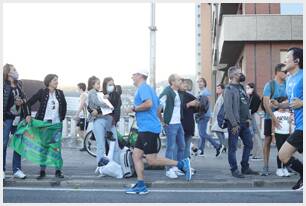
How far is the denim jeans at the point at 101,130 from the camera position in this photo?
8320 mm

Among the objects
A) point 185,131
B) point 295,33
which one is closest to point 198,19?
point 295,33

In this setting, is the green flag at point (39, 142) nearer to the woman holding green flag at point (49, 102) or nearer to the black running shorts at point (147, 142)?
the woman holding green flag at point (49, 102)

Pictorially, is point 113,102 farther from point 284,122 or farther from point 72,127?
point 72,127

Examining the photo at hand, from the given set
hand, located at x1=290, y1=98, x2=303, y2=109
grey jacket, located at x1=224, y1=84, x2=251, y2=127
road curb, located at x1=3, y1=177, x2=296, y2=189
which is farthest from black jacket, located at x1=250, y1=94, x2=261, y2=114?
hand, located at x1=290, y1=98, x2=303, y2=109

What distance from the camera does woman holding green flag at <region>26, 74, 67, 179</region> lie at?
300 inches

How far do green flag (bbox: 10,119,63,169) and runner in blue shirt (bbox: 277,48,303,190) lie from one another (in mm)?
3689

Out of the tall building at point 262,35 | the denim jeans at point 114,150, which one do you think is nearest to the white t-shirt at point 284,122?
the denim jeans at point 114,150

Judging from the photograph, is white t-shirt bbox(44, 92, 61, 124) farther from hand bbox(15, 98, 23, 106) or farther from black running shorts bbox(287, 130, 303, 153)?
black running shorts bbox(287, 130, 303, 153)

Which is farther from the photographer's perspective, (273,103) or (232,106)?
(273,103)

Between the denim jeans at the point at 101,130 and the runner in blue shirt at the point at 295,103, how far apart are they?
11.3 feet

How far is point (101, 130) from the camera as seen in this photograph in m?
8.40

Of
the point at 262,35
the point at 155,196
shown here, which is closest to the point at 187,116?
the point at 155,196

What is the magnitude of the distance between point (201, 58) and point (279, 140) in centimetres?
4504

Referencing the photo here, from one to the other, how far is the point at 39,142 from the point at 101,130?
1.16 metres
